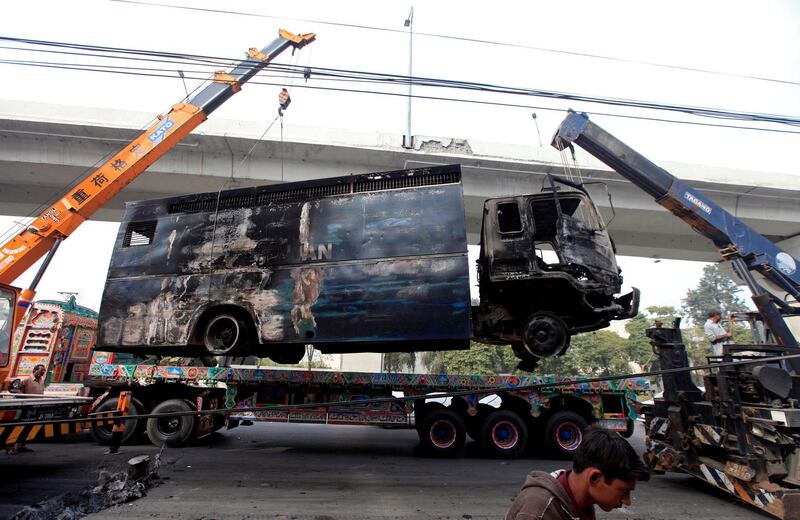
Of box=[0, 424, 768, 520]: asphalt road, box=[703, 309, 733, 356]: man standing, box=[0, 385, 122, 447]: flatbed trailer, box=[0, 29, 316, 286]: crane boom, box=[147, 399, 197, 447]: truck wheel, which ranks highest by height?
box=[0, 29, 316, 286]: crane boom

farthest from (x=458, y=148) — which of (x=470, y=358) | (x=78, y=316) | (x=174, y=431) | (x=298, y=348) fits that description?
(x=470, y=358)

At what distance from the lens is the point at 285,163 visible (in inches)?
486

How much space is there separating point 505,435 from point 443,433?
1273 millimetres

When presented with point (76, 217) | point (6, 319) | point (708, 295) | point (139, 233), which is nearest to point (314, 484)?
point (139, 233)

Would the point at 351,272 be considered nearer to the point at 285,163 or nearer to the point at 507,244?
the point at 507,244

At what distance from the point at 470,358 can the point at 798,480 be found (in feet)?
96.7

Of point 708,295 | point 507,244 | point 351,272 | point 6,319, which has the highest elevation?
point 708,295

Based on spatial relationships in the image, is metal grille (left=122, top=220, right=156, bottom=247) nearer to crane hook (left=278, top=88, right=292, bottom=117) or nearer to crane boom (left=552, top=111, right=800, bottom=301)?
crane hook (left=278, top=88, right=292, bottom=117)

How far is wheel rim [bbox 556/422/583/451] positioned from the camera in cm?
812

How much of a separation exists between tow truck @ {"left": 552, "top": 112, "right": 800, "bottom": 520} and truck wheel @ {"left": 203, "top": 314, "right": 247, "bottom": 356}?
5.05 meters

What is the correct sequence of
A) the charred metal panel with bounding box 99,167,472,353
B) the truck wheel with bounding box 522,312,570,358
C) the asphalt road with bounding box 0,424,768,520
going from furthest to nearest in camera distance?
the truck wheel with bounding box 522,312,570,358
the asphalt road with bounding box 0,424,768,520
the charred metal panel with bounding box 99,167,472,353

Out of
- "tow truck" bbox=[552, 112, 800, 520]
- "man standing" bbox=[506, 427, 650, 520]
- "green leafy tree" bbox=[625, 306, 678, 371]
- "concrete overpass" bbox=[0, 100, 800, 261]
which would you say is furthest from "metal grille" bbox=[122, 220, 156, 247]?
"green leafy tree" bbox=[625, 306, 678, 371]

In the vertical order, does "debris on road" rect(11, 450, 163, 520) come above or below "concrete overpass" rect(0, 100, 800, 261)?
below

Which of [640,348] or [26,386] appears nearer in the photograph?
[26,386]
